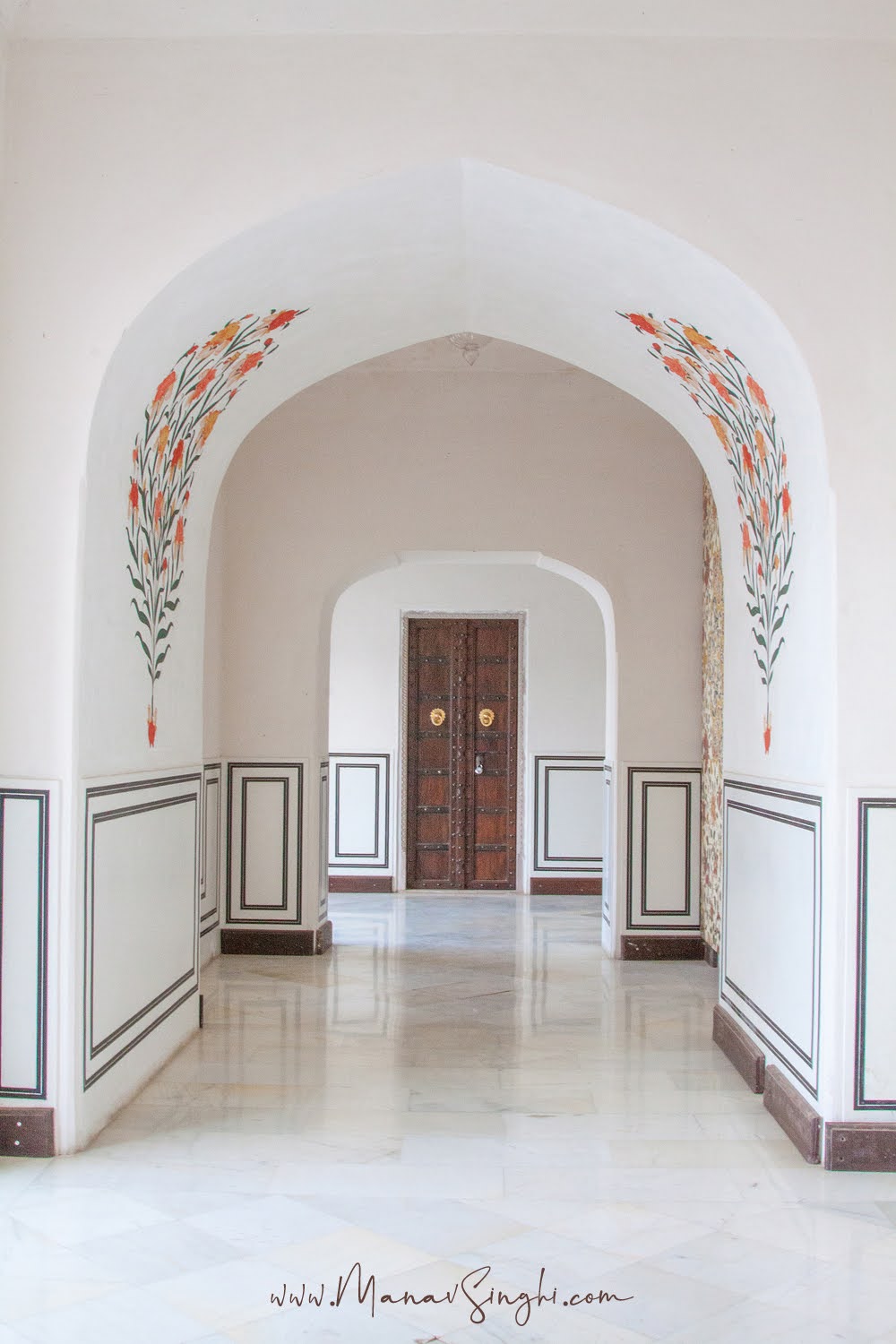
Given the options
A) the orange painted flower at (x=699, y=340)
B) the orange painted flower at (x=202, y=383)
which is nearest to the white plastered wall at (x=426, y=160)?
the orange painted flower at (x=699, y=340)

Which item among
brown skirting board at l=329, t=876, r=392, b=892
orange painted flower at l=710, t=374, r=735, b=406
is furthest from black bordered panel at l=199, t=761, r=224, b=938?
orange painted flower at l=710, t=374, r=735, b=406

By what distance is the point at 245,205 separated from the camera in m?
3.77

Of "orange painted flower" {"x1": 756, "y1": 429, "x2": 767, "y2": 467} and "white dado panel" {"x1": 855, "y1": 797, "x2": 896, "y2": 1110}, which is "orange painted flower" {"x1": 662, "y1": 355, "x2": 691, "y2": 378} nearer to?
"orange painted flower" {"x1": 756, "y1": 429, "x2": 767, "y2": 467}

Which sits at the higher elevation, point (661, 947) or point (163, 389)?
point (163, 389)

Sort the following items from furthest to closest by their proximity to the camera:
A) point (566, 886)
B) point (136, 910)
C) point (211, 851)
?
point (566, 886) < point (211, 851) < point (136, 910)

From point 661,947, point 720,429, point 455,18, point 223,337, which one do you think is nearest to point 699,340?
point 720,429

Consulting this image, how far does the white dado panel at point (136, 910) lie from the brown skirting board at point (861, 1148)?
221 centimetres

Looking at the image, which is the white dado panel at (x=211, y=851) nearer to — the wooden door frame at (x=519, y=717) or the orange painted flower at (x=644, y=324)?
the wooden door frame at (x=519, y=717)

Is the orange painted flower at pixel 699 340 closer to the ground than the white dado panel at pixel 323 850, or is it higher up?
higher up

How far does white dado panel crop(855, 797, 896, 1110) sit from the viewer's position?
11.9 ft

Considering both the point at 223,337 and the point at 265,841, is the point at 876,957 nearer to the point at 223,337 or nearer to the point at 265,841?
the point at 223,337

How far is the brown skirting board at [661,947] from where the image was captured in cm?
702

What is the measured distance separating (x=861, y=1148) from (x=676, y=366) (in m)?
2.74

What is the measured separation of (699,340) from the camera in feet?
A: 14.2
